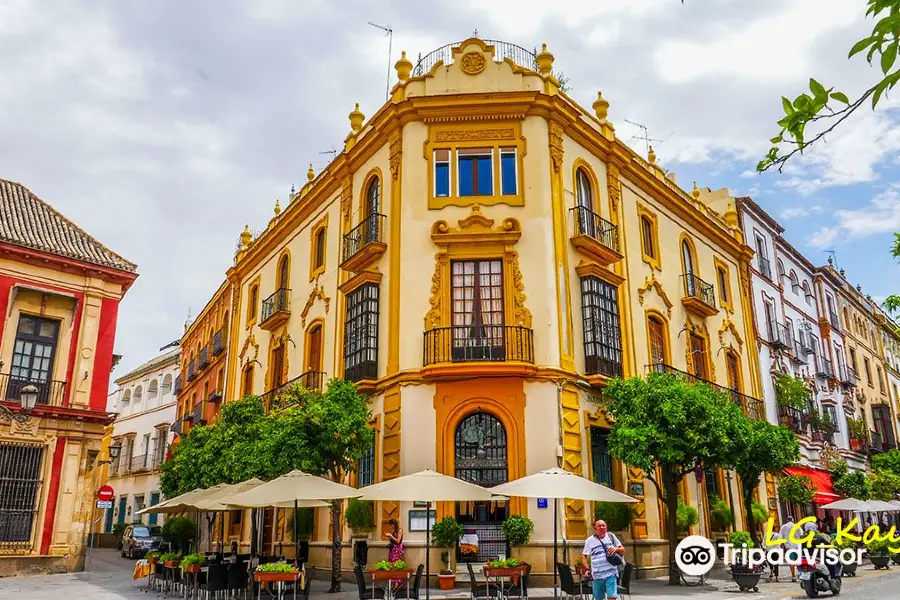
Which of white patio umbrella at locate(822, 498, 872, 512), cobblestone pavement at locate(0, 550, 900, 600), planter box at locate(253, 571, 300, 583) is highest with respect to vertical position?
white patio umbrella at locate(822, 498, 872, 512)

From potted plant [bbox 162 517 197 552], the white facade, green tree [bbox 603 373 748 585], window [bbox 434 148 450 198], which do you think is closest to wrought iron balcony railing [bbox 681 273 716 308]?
the white facade

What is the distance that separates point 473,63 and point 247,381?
1440 cm

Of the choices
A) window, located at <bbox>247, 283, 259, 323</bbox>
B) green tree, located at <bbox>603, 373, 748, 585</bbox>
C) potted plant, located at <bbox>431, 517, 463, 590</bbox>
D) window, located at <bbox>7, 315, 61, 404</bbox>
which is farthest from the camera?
window, located at <bbox>247, 283, 259, 323</bbox>

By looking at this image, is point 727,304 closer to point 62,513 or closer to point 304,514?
point 304,514

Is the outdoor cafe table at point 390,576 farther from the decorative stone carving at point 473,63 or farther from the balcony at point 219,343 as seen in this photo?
the balcony at point 219,343

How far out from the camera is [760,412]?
25594 millimetres

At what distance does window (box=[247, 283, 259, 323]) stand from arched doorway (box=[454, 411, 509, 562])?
1352 centimetres

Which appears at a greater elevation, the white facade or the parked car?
the white facade

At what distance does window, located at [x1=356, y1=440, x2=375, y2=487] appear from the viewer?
17.9 meters

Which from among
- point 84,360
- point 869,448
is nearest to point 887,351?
point 869,448

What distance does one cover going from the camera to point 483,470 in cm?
1683

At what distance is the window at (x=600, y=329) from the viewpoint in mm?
18312

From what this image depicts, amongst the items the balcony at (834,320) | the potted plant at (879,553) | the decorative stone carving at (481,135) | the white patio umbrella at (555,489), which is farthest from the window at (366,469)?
the balcony at (834,320)

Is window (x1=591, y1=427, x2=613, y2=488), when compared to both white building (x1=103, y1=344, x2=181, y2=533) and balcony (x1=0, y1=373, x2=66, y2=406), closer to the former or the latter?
balcony (x1=0, y1=373, x2=66, y2=406)
